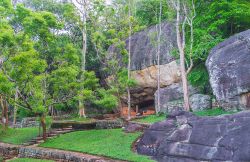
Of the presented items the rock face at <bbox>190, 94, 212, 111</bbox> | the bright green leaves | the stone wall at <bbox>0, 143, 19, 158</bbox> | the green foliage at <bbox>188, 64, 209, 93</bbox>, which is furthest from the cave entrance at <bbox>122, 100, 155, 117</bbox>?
the bright green leaves

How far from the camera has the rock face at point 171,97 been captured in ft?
62.9

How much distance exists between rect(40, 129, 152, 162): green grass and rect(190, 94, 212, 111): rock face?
4683mm

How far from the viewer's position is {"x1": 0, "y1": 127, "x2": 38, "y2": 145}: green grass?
56.1ft

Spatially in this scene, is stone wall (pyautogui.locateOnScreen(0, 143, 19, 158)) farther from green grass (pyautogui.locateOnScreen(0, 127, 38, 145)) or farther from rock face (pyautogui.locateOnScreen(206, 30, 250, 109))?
rock face (pyautogui.locateOnScreen(206, 30, 250, 109))

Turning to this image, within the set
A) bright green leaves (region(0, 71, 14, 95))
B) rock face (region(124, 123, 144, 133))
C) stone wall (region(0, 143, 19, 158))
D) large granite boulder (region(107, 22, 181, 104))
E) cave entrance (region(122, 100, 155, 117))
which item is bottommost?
stone wall (region(0, 143, 19, 158))

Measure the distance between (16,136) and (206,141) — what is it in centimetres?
1270

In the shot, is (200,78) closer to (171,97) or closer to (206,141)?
(171,97)

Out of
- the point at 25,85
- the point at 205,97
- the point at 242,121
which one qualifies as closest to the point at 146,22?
the point at 205,97

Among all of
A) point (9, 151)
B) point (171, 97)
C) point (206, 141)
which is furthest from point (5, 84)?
point (171, 97)

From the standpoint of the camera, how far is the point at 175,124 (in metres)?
11.9

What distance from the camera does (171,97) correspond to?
66.6 ft

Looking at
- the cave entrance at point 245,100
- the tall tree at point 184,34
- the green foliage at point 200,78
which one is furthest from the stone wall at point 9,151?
the cave entrance at point 245,100

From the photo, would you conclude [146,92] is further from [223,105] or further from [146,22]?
[223,105]

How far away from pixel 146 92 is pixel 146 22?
6263 millimetres
